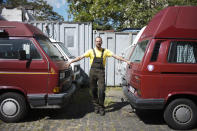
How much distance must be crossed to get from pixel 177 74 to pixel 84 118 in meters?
2.54

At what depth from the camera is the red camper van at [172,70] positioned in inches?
172

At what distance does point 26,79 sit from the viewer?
470 cm

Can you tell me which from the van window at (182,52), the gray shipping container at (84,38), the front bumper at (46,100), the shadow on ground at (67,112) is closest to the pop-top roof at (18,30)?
the front bumper at (46,100)

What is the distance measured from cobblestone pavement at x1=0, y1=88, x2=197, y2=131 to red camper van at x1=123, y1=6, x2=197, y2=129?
0.59 m

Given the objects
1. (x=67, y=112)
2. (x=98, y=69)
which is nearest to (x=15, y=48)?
(x=98, y=69)

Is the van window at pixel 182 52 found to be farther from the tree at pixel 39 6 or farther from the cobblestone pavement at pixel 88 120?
the tree at pixel 39 6

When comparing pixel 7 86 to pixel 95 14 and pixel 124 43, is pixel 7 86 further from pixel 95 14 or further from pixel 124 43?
pixel 95 14

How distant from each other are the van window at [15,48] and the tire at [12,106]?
0.92m

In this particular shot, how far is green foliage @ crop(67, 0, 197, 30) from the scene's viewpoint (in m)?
16.2

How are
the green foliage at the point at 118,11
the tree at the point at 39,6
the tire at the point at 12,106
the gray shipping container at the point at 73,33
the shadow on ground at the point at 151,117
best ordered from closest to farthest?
the tire at the point at 12,106 < the shadow on ground at the point at 151,117 < the gray shipping container at the point at 73,33 < the green foliage at the point at 118,11 < the tree at the point at 39,6

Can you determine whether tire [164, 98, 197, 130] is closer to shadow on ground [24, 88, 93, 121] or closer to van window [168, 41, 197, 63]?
van window [168, 41, 197, 63]

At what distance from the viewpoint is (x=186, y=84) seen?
4.37 meters

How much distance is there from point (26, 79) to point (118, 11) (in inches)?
594

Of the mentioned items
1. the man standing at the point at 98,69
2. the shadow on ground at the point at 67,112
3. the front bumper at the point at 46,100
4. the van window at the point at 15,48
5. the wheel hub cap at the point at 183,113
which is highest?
the van window at the point at 15,48
